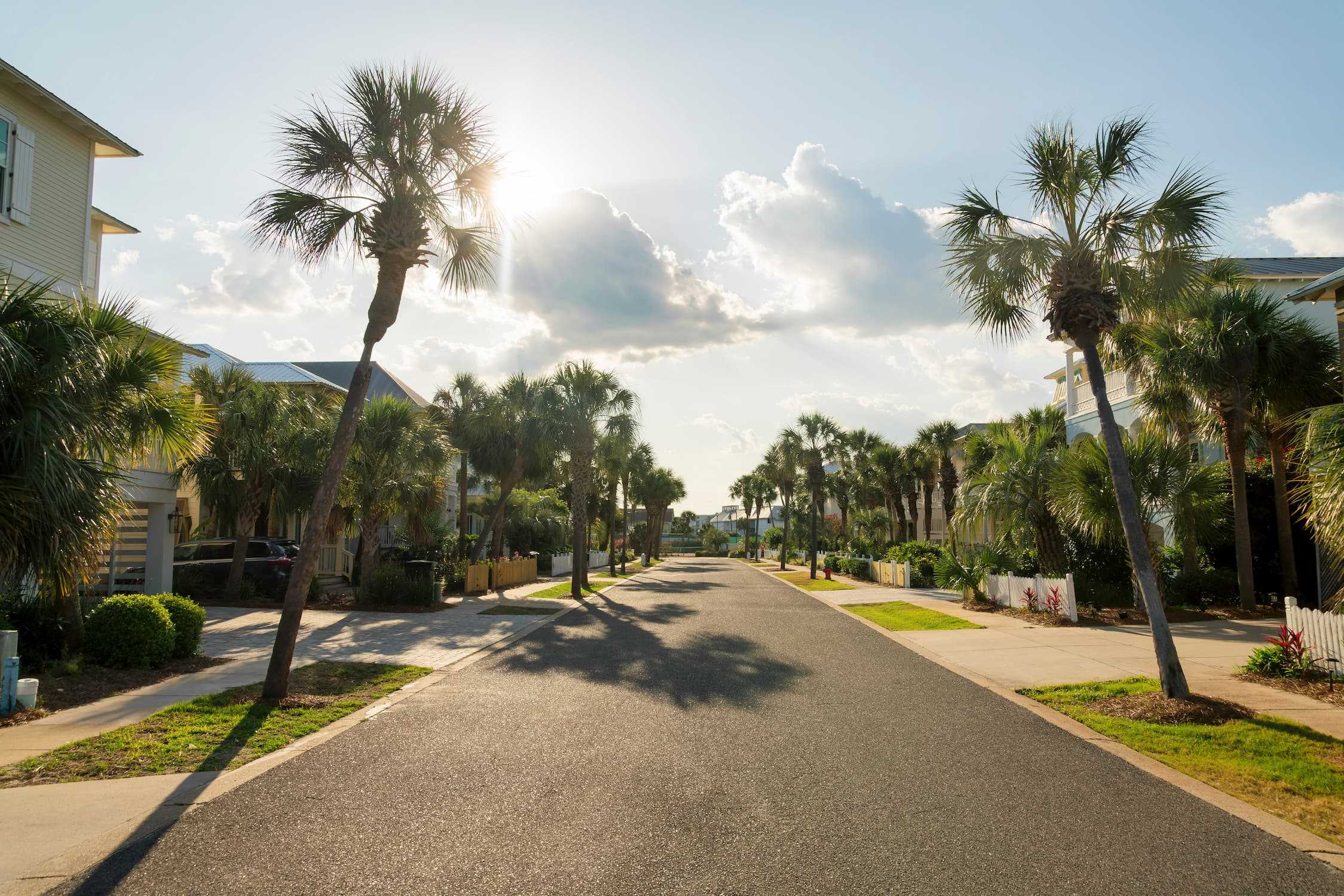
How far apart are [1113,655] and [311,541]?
38.6 ft

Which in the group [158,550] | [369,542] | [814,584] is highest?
[369,542]

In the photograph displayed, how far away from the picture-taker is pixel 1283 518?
58.5 ft

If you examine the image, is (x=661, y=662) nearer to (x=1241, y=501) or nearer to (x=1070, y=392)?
(x=1241, y=501)

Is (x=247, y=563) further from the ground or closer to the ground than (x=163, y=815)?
further from the ground


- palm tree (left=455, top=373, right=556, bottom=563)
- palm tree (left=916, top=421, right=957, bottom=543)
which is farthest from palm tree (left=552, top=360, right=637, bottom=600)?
palm tree (left=916, top=421, right=957, bottom=543)

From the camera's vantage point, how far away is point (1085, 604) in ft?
64.5

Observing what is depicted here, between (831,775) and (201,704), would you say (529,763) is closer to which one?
(831,775)

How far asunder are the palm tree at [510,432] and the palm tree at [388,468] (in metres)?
4.62

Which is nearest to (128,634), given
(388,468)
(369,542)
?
(388,468)

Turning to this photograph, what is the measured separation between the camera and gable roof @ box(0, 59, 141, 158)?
44.3 feet

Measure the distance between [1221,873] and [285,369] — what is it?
3849 centimetres

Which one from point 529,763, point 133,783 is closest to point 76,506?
point 133,783

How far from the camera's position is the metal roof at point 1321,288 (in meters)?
12.6

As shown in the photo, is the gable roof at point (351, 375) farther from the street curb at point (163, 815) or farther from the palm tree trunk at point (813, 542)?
the street curb at point (163, 815)
